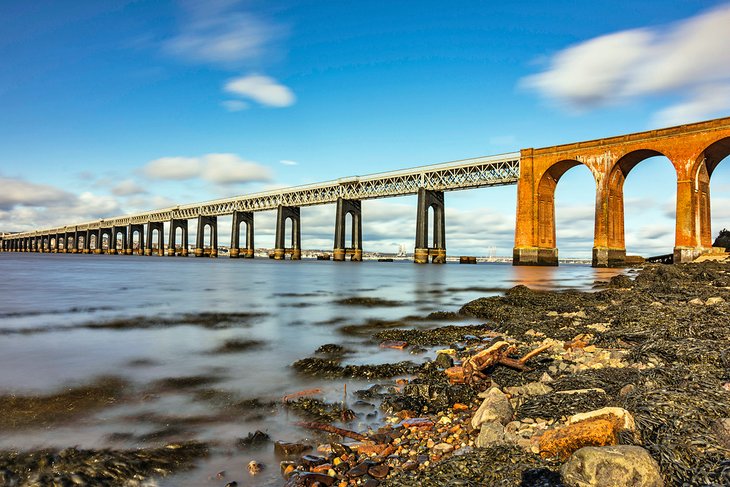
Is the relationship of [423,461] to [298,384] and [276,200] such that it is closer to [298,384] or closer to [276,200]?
[298,384]

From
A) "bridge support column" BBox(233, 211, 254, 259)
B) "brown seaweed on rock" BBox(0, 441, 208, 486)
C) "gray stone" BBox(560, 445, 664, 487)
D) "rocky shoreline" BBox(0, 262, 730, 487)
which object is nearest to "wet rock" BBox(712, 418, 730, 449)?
"rocky shoreline" BBox(0, 262, 730, 487)

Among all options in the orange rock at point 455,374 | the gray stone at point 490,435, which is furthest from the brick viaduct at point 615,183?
the gray stone at point 490,435

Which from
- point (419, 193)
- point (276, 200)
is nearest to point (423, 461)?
point (419, 193)

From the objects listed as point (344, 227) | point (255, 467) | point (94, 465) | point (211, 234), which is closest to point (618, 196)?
point (344, 227)

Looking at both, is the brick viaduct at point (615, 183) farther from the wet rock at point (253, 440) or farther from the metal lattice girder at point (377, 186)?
the wet rock at point (253, 440)

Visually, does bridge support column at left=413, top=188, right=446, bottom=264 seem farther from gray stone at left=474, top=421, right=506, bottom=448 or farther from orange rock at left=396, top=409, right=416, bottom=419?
gray stone at left=474, top=421, right=506, bottom=448

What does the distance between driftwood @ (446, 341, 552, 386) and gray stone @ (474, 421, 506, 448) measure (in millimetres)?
1844

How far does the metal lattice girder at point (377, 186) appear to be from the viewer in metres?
72.2

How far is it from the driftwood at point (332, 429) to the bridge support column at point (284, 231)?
356ft

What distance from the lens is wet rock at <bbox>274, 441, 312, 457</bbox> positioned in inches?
155

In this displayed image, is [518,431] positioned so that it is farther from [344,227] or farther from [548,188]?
[344,227]

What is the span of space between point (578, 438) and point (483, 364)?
284 centimetres

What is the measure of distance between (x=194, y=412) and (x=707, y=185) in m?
60.9

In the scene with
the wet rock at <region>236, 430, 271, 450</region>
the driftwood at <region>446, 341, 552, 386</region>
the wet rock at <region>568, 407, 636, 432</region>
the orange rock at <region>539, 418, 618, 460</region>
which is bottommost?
the wet rock at <region>236, 430, 271, 450</region>
